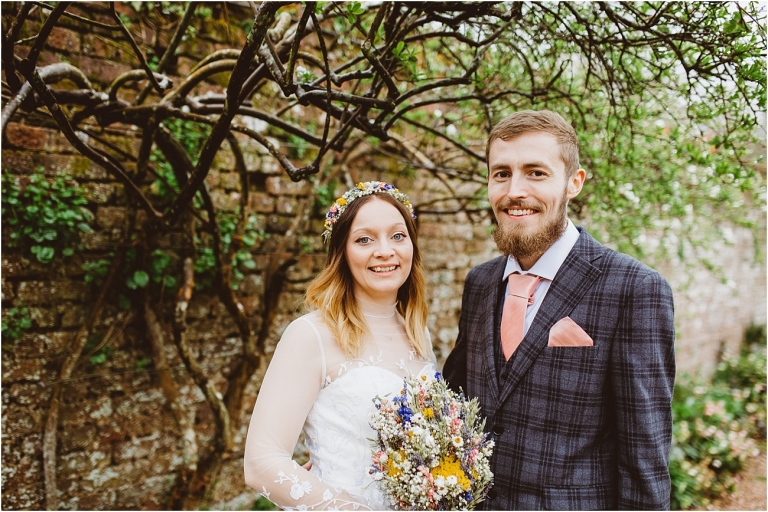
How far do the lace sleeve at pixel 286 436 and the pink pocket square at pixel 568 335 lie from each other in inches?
34.6

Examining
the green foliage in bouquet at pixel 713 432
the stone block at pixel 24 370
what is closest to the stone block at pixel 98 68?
the stone block at pixel 24 370

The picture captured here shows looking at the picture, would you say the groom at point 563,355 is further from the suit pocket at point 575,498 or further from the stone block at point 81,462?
the stone block at point 81,462

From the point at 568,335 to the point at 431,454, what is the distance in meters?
0.63

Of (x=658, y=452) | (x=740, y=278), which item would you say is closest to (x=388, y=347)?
(x=658, y=452)

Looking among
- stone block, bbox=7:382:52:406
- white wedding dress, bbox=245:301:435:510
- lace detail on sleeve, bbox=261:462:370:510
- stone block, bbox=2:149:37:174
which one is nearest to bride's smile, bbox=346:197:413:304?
white wedding dress, bbox=245:301:435:510

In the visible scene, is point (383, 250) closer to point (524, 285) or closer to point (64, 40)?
point (524, 285)

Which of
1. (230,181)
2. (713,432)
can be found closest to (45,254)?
(230,181)

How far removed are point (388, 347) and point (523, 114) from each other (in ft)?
3.56

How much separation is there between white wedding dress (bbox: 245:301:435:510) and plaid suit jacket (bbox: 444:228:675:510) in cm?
45

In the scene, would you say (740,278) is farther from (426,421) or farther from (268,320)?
(426,421)

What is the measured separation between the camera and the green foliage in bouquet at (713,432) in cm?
489

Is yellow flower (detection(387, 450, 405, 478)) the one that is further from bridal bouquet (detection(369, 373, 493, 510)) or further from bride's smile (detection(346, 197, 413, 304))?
bride's smile (detection(346, 197, 413, 304))

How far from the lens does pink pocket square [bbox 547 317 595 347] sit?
1.64 meters

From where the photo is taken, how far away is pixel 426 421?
1566mm
